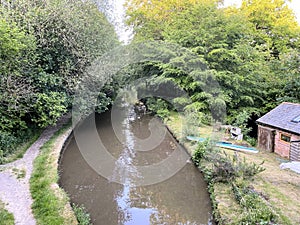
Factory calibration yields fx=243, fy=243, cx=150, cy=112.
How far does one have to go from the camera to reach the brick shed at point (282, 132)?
1006cm

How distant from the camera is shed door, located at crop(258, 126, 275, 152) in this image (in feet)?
37.6

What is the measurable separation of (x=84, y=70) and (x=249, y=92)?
10748 millimetres

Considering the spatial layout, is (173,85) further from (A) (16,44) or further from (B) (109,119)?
(A) (16,44)

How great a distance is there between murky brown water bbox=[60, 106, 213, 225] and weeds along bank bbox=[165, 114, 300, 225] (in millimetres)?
431

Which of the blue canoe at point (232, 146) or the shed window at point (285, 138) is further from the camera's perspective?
the blue canoe at point (232, 146)

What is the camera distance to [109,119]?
742 inches

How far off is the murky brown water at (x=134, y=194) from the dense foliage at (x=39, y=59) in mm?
2358

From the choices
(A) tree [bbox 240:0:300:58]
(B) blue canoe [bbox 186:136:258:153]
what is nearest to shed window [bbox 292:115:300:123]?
(B) blue canoe [bbox 186:136:258:153]

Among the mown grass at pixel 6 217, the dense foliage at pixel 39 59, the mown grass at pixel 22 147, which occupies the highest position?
the dense foliage at pixel 39 59

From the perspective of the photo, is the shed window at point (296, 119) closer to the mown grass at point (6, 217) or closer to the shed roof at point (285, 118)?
the shed roof at point (285, 118)

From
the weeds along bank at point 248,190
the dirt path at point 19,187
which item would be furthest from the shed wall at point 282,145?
the dirt path at point 19,187

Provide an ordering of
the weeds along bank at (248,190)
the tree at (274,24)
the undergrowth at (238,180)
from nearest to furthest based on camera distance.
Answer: the undergrowth at (238,180) → the weeds along bank at (248,190) → the tree at (274,24)

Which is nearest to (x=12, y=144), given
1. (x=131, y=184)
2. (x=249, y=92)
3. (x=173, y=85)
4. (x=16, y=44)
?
(x=16, y=44)

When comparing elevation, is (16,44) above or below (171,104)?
above
